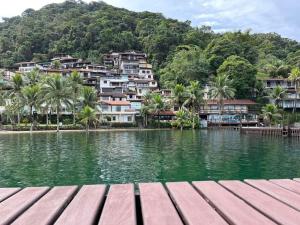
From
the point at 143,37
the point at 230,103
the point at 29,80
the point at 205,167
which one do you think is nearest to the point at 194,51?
the point at 230,103

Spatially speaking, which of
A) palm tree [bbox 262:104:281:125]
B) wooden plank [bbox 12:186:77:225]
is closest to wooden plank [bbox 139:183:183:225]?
wooden plank [bbox 12:186:77:225]

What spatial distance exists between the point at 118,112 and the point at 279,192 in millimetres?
73724

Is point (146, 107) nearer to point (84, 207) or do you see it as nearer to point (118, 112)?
point (118, 112)

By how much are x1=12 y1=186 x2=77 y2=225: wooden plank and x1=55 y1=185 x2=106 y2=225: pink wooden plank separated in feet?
0.26

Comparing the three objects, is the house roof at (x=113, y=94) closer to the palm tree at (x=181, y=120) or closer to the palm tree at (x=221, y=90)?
the palm tree at (x=181, y=120)

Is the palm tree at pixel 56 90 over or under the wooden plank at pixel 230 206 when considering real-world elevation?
over

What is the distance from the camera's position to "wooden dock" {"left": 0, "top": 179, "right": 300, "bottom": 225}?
120 inches

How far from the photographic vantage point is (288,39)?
131500 millimetres

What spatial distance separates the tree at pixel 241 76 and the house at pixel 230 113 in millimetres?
4783

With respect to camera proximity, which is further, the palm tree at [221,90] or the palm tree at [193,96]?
the palm tree at [221,90]

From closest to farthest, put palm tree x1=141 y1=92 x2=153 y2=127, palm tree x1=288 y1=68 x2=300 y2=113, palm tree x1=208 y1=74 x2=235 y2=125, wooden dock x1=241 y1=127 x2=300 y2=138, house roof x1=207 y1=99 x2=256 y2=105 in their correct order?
wooden dock x1=241 y1=127 x2=300 y2=138 → palm tree x1=141 y1=92 x2=153 y2=127 → palm tree x1=208 y1=74 x2=235 y2=125 → palm tree x1=288 y1=68 x2=300 y2=113 → house roof x1=207 y1=99 x2=256 y2=105

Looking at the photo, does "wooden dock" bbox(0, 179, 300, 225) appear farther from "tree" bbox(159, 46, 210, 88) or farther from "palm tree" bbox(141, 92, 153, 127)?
"tree" bbox(159, 46, 210, 88)

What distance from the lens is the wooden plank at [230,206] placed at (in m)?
3.02

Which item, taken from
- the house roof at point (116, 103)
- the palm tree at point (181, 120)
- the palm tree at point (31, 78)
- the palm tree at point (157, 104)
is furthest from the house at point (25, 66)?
the palm tree at point (181, 120)
